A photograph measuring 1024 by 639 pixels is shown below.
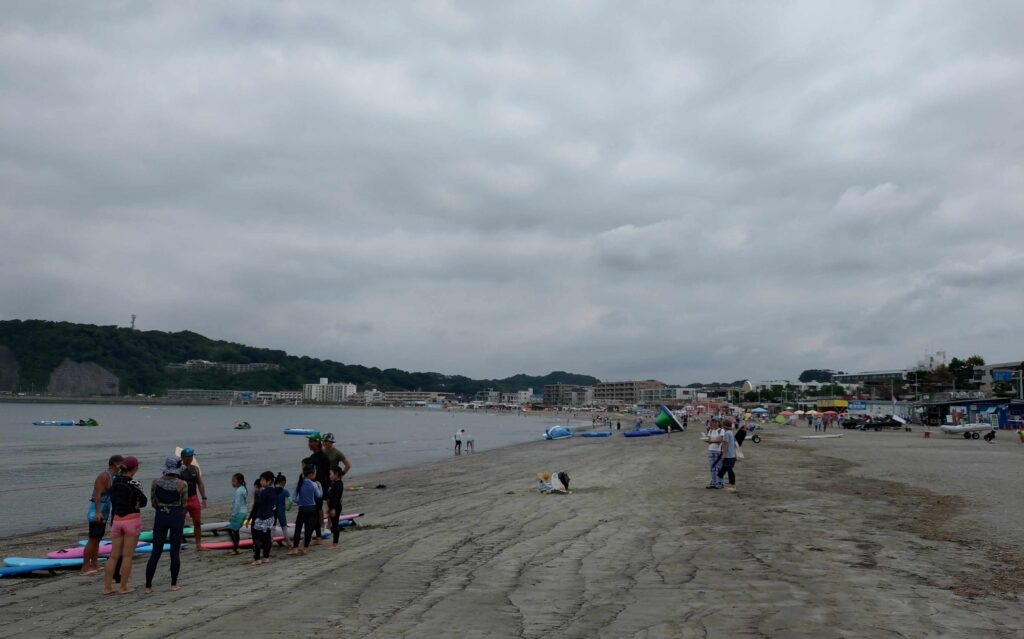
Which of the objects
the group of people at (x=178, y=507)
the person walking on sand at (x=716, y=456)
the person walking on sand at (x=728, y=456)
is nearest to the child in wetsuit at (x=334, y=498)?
the group of people at (x=178, y=507)

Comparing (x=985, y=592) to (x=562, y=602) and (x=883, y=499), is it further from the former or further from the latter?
(x=883, y=499)

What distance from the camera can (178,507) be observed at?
8.99 meters

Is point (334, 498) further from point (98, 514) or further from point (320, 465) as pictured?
point (98, 514)

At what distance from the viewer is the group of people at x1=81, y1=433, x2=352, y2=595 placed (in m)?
8.89

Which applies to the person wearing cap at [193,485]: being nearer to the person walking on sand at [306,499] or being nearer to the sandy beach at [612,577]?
the sandy beach at [612,577]

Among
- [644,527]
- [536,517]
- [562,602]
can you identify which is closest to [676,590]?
[562,602]

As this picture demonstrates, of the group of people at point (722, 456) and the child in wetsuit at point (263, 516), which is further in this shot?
the group of people at point (722, 456)

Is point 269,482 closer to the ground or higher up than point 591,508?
higher up

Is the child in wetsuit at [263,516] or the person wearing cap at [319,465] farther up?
the person wearing cap at [319,465]

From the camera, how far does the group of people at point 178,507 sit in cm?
889

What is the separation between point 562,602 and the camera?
7785mm

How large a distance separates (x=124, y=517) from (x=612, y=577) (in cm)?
678

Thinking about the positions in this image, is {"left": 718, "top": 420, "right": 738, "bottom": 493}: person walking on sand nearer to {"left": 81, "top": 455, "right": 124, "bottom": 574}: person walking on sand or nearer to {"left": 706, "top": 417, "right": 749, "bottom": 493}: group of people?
{"left": 706, "top": 417, "right": 749, "bottom": 493}: group of people

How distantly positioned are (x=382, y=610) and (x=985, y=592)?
7374 millimetres
